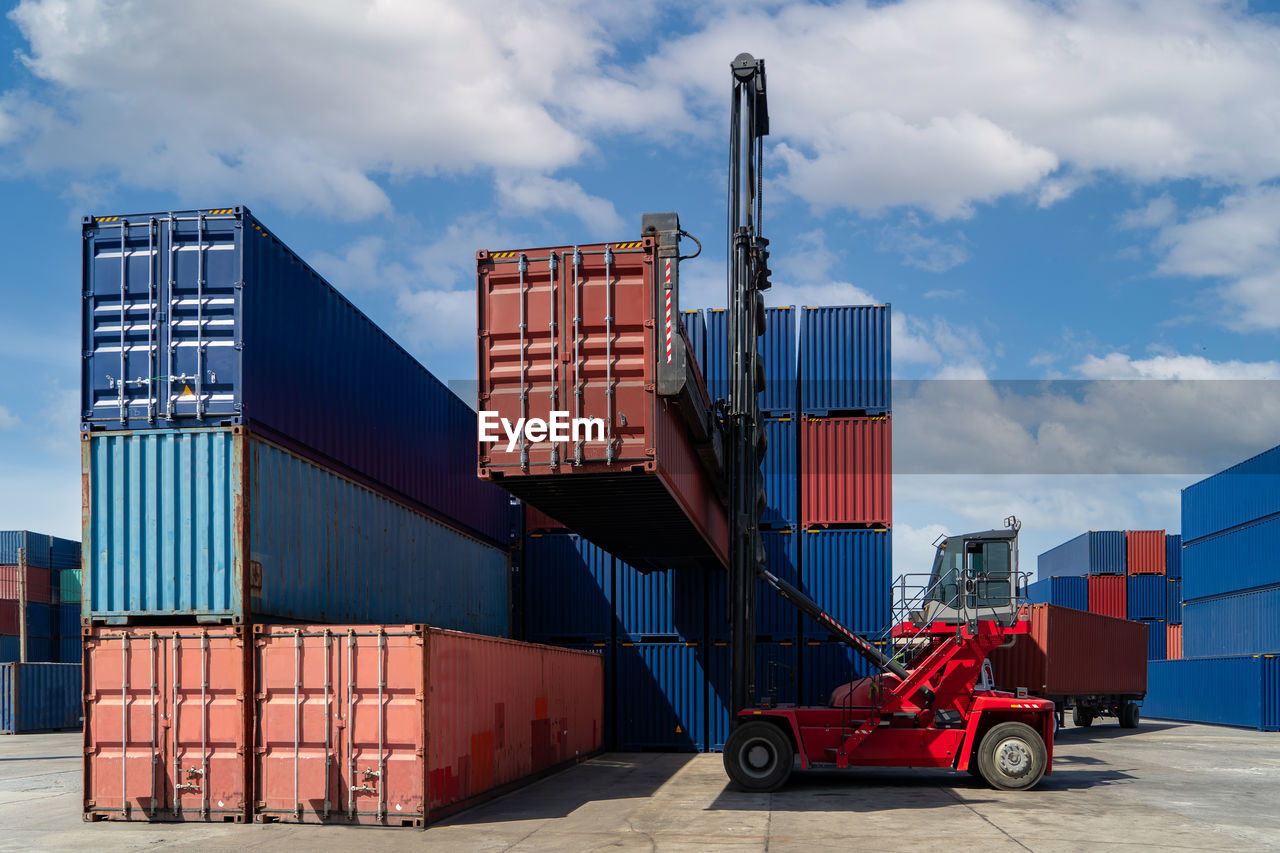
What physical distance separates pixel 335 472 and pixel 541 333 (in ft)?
15.8

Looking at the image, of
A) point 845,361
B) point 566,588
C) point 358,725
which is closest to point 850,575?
point 845,361

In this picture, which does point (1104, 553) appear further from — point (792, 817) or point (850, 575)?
point (792, 817)

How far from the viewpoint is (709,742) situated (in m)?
25.8

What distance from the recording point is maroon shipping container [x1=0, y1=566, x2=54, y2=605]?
50425 millimetres

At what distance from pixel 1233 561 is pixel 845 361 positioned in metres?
24.5

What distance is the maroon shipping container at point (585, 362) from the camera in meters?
14.4

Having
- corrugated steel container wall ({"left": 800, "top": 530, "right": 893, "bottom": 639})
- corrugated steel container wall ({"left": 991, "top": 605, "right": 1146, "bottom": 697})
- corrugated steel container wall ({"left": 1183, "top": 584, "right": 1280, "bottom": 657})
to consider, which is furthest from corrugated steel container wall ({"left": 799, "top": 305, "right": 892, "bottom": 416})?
corrugated steel container wall ({"left": 1183, "top": 584, "right": 1280, "bottom": 657})

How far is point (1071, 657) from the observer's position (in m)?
30.9

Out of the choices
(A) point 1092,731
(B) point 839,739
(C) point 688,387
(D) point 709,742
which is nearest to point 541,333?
(C) point 688,387

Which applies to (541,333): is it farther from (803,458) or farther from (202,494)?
(803,458)

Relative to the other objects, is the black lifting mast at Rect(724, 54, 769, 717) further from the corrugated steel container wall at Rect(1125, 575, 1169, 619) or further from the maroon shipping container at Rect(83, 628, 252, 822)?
the corrugated steel container wall at Rect(1125, 575, 1169, 619)

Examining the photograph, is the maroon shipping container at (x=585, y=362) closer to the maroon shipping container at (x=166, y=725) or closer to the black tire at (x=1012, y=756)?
the maroon shipping container at (x=166, y=725)

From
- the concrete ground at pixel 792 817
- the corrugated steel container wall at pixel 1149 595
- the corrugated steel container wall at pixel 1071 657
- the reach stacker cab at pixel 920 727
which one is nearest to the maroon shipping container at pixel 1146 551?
the corrugated steel container wall at pixel 1149 595

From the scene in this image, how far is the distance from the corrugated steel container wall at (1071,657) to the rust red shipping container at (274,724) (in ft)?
58.7
